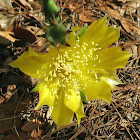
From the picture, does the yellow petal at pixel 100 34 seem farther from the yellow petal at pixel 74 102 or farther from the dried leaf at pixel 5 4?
the dried leaf at pixel 5 4

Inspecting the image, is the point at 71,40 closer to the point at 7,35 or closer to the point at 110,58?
the point at 110,58

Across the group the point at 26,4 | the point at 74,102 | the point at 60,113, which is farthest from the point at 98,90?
the point at 26,4

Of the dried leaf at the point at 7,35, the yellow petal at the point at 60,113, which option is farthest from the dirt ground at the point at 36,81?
the yellow petal at the point at 60,113

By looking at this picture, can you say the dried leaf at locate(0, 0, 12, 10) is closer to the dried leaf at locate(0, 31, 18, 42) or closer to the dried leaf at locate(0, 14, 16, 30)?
the dried leaf at locate(0, 14, 16, 30)

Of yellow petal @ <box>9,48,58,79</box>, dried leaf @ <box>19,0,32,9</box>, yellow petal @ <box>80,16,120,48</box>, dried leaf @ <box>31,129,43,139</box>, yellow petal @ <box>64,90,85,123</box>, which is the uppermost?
dried leaf @ <box>19,0,32,9</box>

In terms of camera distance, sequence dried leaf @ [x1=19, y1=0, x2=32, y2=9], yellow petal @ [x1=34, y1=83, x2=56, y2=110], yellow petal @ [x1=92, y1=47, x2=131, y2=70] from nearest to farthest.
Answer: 1. yellow petal @ [x1=34, y1=83, x2=56, y2=110]
2. yellow petal @ [x1=92, y1=47, x2=131, y2=70]
3. dried leaf @ [x1=19, y1=0, x2=32, y2=9]

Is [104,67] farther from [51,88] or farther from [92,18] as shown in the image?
[92,18]

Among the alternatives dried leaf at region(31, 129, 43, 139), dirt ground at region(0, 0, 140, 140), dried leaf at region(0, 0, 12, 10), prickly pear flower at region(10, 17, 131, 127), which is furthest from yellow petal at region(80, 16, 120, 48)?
dried leaf at region(31, 129, 43, 139)
